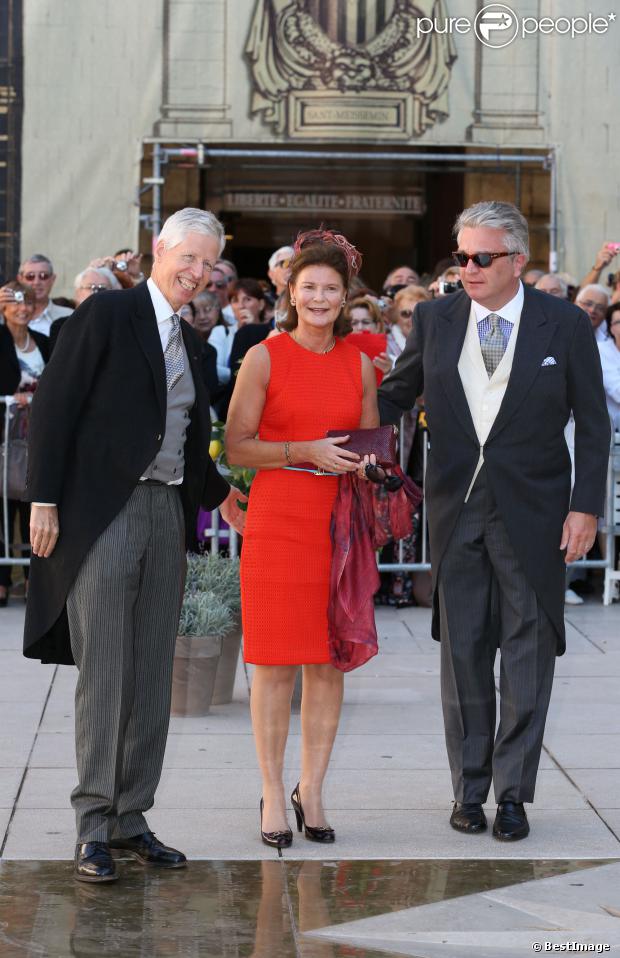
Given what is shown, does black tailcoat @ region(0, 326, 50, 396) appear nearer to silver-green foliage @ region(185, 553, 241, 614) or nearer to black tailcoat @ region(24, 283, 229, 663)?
silver-green foliage @ region(185, 553, 241, 614)

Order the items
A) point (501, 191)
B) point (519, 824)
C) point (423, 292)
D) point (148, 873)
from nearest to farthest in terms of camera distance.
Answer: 1. point (148, 873)
2. point (519, 824)
3. point (423, 292)
4. point (501, 191)

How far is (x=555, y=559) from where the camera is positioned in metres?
5.32

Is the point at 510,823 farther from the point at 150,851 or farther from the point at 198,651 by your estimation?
the point at 198,651

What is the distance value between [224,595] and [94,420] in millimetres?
2524

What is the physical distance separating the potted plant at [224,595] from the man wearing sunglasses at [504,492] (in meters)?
1.87

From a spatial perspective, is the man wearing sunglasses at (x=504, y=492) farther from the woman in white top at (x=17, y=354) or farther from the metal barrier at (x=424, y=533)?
the woman in white top at (x=17, y=354)

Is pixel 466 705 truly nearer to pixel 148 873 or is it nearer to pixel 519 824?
pixel 519 824

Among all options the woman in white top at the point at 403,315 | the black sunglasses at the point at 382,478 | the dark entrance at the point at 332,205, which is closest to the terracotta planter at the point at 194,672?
the black sunglasses at the point at 382,478

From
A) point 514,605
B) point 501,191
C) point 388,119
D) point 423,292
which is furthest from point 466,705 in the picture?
point 501,191

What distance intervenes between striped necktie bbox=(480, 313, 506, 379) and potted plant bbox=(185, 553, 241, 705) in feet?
7.13

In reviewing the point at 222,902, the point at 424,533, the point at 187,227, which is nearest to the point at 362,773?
the point at 222,902

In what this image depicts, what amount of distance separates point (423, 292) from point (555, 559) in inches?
207

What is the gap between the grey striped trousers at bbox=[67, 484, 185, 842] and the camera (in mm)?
4746
